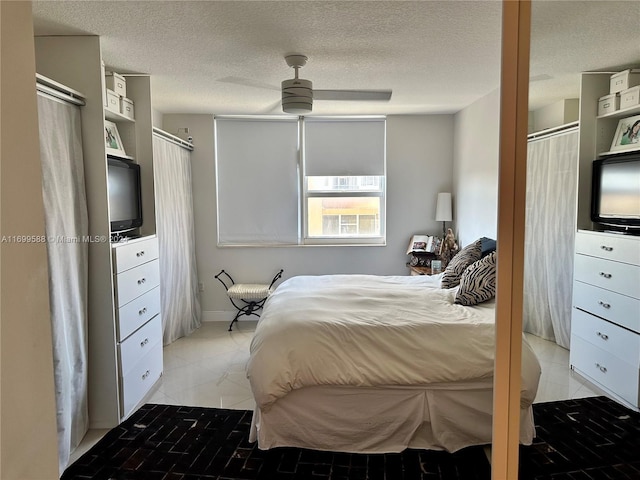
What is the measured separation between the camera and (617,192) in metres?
1.33

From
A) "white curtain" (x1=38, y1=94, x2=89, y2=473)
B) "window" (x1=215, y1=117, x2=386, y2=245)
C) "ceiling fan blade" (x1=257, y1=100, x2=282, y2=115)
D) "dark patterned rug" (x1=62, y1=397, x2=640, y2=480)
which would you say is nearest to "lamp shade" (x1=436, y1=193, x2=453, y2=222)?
"window" (x1=215, y1=117, x2=386, y2=245)

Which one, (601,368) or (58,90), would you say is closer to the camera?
(601,368)

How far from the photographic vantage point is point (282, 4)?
2113mm

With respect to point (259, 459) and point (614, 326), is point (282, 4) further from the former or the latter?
point (259, 459)

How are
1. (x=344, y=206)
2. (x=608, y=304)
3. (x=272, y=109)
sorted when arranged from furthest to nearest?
(x=344, y=206) < (x=272, y=109) < (x=608, y=304)

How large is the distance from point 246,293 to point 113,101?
245cm

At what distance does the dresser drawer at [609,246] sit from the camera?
1309 mm

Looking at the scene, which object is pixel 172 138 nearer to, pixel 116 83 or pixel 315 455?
pixel 116 83

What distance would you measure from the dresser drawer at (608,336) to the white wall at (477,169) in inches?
84.5

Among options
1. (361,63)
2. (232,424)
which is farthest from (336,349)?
(361,63)

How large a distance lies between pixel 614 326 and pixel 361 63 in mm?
2404

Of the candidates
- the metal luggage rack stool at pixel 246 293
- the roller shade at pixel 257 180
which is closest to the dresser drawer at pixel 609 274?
the metal luggage rack stool at pixel 246 293

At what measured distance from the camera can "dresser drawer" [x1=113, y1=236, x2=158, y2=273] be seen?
273cm

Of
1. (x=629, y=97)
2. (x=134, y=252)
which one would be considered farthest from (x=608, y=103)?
(x=134, y=252)
